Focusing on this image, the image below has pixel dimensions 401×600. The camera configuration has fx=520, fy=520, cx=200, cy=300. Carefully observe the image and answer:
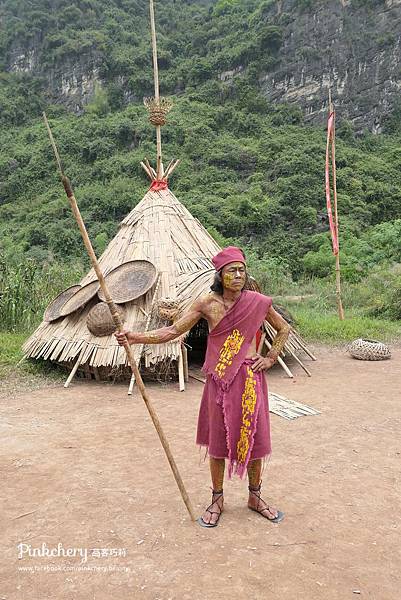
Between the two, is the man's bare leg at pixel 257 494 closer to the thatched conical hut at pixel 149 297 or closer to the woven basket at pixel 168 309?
the thatched conical hut at pixel 149 297

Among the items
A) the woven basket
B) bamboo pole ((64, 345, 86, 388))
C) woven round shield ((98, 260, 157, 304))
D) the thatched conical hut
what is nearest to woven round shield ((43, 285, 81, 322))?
the thatched conical hut

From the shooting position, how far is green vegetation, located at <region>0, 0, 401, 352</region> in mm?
13875

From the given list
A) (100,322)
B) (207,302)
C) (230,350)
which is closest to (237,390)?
(230,350)

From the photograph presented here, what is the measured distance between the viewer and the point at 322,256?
18.1 metres

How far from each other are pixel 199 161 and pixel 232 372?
1052 inches

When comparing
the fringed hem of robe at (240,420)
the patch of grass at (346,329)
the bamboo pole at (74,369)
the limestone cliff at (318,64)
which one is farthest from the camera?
the limestone cliff at (318,64)

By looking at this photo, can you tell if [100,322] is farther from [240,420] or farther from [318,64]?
[318,64]

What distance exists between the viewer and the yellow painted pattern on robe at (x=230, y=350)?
268cm

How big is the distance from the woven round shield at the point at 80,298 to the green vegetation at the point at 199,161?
87.7 inches

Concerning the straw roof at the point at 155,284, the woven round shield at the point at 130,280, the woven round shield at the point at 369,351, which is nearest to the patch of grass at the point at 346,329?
the woven round shield at the point at 369,351

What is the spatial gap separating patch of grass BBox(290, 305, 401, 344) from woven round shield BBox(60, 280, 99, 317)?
3676 mm

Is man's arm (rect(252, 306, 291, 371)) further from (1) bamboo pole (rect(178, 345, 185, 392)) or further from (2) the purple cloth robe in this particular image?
(1) bamboo pole (rect(178, 345, 185, 392))

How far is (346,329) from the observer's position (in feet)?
28.7

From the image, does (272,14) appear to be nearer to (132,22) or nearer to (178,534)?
(132,22)
